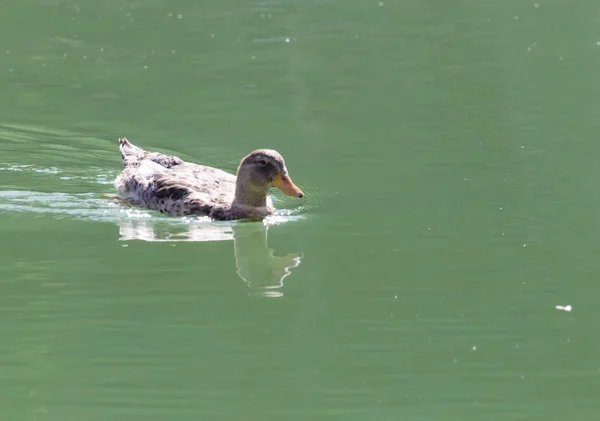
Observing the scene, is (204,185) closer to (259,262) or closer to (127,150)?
(127,150)

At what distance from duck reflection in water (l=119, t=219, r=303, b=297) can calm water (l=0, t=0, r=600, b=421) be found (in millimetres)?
35

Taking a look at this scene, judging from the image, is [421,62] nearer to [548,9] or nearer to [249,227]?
[548,9]

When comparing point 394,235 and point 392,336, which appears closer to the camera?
point 392,336

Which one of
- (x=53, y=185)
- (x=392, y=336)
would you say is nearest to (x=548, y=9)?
(x=53, y=185)

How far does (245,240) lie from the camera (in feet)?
36.7

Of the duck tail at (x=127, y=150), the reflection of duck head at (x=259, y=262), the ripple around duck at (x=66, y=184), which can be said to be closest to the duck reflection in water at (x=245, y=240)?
the reflection of duck head at (x=259, y=262)

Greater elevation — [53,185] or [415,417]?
[53,185]

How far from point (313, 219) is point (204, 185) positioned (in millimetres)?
1413

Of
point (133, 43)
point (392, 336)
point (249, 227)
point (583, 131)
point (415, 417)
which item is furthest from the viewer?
point (133, 43)

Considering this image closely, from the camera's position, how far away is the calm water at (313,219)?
Answer: 24.4 feet

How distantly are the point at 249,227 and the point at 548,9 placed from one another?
10.9m

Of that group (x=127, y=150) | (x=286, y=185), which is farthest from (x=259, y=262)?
(x=127, y=150)

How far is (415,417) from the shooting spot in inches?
267

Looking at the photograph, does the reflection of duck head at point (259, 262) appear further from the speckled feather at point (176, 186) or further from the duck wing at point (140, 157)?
the duck wing at point (140, 157)
